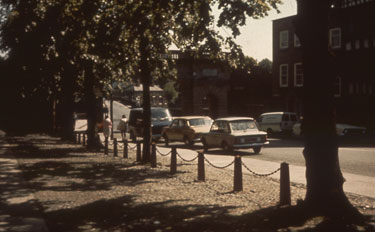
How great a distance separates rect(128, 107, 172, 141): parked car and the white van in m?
8.88

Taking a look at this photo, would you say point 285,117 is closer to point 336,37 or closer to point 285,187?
point 336,37

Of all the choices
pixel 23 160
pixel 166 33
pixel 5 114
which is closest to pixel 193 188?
pixel 166 33

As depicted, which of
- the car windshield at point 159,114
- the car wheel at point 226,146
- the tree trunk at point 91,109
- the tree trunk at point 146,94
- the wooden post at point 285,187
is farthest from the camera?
Answer: the car windshield at point 159,114

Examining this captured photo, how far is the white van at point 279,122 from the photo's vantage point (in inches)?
1380

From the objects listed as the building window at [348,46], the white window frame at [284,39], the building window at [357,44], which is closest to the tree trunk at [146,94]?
the building window at [357,44]

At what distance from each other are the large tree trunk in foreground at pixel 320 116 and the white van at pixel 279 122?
26.8m

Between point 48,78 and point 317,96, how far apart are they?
2402 centimetres

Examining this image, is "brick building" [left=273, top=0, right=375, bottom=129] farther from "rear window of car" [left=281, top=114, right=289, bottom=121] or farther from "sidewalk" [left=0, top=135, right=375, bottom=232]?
"sidewalk" [left=0, top=135, right=375, bottom=232]

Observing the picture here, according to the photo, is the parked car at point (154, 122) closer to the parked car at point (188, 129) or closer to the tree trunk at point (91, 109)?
the parked car at point (188, 129)

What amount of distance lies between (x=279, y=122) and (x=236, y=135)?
52.5 ft

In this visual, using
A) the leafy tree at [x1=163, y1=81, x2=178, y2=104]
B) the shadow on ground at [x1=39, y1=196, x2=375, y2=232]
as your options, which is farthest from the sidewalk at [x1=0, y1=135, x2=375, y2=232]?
the leafy tree at [x1=163, y1=81, x2=178, y2=104]

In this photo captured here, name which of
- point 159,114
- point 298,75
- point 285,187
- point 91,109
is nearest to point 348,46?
point 298,75

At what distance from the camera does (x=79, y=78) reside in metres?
26.6

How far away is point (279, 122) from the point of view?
1396 inches
